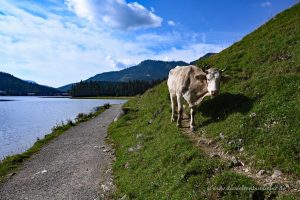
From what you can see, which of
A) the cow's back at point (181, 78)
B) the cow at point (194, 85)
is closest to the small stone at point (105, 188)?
the cow at point (194, 85)

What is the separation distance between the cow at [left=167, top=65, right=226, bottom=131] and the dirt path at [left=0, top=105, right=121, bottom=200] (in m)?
5.58

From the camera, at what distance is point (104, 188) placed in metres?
16.4

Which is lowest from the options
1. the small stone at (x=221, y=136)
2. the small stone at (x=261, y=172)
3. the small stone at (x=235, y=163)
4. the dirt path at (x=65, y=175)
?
the dirt path at (x=65, y=175)

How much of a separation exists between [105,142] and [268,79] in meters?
14.6

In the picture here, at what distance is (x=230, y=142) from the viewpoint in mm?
14688

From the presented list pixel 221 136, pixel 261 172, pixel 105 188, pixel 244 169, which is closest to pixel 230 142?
pixel 221 136

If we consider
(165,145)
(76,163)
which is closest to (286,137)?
(165,145)

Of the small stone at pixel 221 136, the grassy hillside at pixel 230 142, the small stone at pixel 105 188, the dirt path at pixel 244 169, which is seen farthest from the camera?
the small stone at pixel 105 188

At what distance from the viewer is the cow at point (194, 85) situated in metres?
Result: 18.2

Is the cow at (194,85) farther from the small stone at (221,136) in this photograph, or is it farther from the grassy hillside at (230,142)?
the small stone at (221,136)

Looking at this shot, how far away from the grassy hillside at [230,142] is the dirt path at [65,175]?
1.03 meters

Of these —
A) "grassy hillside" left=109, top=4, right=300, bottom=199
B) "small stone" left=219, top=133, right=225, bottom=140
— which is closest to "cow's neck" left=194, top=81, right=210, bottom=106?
"grassy hillside" left=109, top=4, right=300, bottom=199

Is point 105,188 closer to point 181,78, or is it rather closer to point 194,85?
point 194,85

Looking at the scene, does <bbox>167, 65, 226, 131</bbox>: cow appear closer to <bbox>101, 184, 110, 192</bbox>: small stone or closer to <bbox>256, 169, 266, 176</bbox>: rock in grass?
<bbox>101, 184, 110, 192</bbox>: small stone
